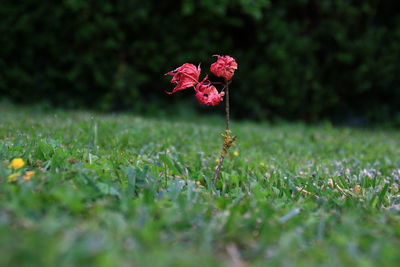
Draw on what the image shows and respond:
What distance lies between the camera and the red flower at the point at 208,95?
229 centimetres

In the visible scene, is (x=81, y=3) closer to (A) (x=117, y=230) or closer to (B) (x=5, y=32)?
(B) (x=5, y=32)

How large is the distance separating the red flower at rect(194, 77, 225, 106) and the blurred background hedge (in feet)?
17.4

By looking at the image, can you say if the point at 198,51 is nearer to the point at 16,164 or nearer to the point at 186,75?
the point at 186,75

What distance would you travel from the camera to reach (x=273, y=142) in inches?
196

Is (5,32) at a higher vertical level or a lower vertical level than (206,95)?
higher

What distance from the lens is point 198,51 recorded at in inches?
308

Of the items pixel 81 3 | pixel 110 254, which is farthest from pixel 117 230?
pixel 81 3

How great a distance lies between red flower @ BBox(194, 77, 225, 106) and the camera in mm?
2291

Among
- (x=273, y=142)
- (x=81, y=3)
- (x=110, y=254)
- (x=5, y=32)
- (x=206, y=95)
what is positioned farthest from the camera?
(x=5, y=32)

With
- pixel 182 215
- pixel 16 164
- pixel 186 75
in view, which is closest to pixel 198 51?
pixel 186 75

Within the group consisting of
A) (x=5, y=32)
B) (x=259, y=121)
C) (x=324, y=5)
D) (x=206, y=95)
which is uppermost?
(x=324, y=5)

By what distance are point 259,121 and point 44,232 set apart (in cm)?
709

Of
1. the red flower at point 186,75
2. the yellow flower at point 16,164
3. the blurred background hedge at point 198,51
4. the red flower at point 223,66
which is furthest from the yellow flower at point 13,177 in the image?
the blurred background hedge at point 198,51

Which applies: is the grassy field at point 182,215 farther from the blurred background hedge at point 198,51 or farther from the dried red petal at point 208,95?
the blurred background hedge at point 198,51
